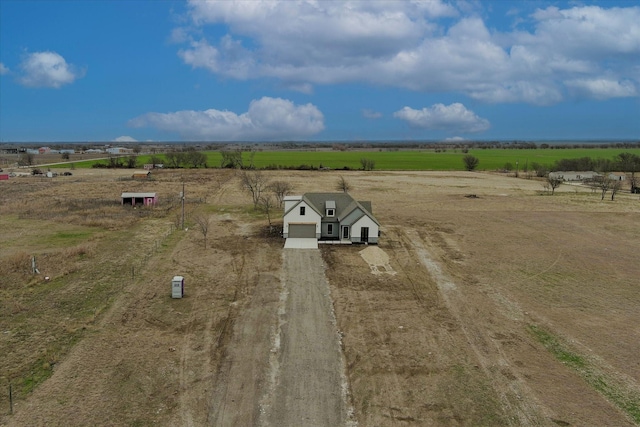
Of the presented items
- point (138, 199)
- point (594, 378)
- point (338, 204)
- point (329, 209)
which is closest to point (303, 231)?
point (329, 209)

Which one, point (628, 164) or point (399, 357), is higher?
point (628, 164)

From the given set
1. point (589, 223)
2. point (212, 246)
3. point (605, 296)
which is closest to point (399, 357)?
point (605, 296)

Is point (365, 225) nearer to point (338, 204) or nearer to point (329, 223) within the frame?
point (329, 223)

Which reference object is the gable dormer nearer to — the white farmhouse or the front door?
the white farmhouse

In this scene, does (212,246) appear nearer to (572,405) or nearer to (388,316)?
(388,316)

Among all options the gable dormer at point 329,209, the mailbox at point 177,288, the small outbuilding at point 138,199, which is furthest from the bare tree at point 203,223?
the mailbox at point 177,288

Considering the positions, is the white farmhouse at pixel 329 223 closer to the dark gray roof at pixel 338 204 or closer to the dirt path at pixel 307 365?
the dark gray roof at pixel 338 204
